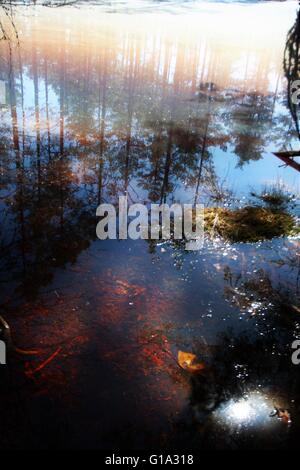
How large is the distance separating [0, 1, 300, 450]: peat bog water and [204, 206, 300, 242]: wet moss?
11.8 inches

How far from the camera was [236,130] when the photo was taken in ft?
45.3

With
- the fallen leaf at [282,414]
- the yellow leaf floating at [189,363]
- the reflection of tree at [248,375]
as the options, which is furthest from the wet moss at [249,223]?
the fallen leaf at [282,414]

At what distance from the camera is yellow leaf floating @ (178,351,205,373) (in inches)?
177

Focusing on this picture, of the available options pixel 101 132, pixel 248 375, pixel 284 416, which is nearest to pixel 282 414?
pixel 284 416

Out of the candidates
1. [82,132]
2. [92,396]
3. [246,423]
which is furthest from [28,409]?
[82,132]

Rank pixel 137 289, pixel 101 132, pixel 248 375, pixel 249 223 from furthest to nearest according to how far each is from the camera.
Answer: pixel 101 132 → pixel 249 223 → pixel 137 289 → pixel 248 375

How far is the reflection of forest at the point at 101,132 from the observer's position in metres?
7.23

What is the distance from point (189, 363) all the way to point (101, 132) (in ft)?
32.4

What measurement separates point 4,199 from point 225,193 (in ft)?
18.4

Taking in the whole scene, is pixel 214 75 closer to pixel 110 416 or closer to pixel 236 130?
pixel 236 130

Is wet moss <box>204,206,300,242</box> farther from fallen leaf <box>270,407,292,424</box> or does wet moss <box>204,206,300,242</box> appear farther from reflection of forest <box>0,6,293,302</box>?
fallen leaf <box>270,407,292,424</box>

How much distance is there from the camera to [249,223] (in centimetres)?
783

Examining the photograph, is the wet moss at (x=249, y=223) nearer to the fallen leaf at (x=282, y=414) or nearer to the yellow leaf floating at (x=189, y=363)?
the yellow leaf floating at (x=189, y=363)

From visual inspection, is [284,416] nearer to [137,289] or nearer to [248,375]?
[248,375]
